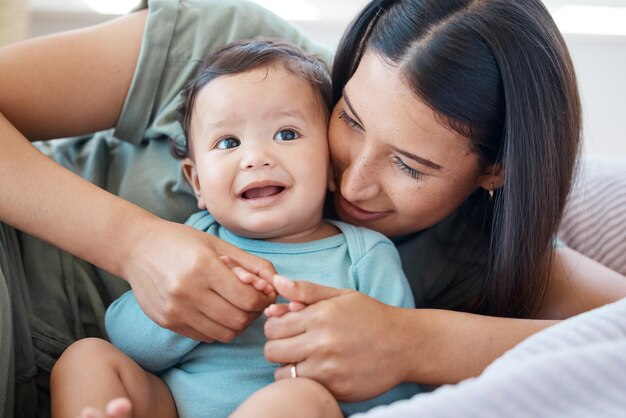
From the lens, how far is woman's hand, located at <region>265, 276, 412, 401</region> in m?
0.85

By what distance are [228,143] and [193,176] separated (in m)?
0.11

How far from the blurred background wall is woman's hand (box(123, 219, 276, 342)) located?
1488 mm

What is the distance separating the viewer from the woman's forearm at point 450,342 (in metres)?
0.92

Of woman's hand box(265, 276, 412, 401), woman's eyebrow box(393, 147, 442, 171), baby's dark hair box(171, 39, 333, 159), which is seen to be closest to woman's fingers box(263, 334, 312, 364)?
woman's hand box(265, 276, 412, 401)

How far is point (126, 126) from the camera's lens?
125cm

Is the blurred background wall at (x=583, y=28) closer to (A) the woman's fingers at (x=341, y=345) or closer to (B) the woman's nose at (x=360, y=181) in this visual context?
(B) the woman's nose at (x=360, y=181)

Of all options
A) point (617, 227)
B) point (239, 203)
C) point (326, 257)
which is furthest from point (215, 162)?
point (617, 227)

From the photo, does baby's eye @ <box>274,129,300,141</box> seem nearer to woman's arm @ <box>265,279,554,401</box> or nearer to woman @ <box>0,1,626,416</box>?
woman @ <box>0,1,626,416</box>

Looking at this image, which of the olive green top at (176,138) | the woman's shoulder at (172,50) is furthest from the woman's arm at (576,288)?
the woman's shoulder at (172,50)

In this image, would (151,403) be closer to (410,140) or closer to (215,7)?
(410,140)

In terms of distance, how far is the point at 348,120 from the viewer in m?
1.09

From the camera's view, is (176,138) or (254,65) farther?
(176,138)

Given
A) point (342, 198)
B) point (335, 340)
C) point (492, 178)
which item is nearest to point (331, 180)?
point (342, 198)

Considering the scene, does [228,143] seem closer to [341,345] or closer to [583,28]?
[341,345]
